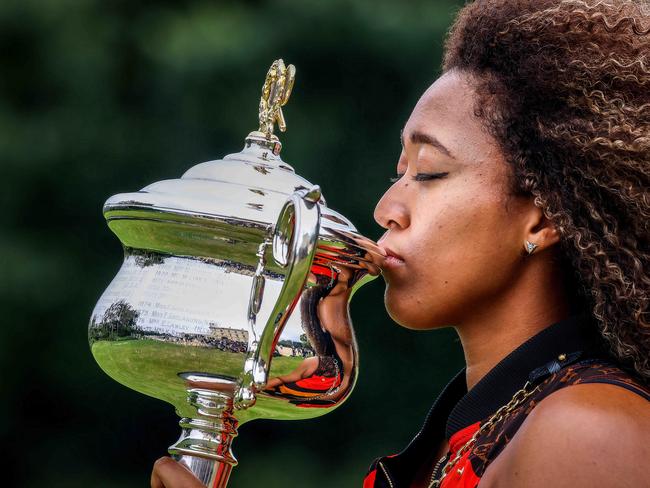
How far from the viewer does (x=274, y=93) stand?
5.35 feet

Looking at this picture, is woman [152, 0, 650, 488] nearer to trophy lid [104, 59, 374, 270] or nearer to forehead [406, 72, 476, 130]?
forehead [406, 72, 476, 130]

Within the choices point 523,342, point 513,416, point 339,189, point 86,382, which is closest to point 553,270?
point 523,342

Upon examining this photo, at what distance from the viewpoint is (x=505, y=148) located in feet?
4.84

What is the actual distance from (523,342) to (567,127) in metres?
0.24

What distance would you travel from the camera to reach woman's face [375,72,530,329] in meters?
1.47

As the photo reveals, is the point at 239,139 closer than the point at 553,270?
No

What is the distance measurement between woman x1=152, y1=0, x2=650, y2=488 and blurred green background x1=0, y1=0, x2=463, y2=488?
2.19 meters

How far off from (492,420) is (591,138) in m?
0.31

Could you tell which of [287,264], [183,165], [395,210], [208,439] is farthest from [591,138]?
[183,165]

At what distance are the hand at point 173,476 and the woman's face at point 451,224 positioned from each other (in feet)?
0.95

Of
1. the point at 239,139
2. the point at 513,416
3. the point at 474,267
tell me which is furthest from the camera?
the point at 239,139

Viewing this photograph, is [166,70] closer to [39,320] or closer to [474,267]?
[39,320]

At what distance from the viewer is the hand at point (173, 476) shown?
1.43 metres

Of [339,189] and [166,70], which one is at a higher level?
[166,70]
